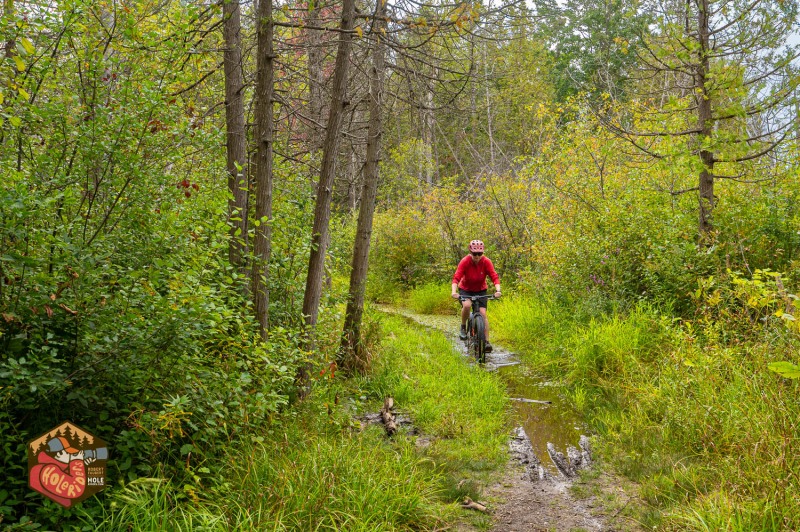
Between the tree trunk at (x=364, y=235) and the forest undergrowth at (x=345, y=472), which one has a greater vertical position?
the tree trunk at (x=364, y=235)

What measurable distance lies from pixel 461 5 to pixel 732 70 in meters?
3.97

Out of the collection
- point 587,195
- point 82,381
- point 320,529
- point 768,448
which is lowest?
point 320,529

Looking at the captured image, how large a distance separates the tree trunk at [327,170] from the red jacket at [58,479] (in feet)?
8.66

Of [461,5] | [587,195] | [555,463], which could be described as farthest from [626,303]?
[461,5]

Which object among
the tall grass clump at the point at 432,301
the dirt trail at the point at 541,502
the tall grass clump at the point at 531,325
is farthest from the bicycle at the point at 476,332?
the tall grass clump at the point at 432,301

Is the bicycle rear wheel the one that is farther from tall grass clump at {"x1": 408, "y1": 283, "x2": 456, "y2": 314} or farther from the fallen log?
tall grass clump at {"x1": 408, "y1": 283, "x2": 456, "y2": 314}

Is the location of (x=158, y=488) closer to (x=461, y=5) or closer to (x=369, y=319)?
(x=461, y=5)

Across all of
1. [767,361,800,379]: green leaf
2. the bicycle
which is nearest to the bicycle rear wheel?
the bicycle

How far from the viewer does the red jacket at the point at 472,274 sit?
28.4 ft

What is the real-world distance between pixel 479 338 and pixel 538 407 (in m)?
1.81

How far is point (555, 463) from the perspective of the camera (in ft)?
16.9

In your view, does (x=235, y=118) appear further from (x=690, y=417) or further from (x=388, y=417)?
(x=690, y=417)

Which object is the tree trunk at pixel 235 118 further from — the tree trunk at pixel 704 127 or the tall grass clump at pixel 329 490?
the tree trunk at pixel 704 127

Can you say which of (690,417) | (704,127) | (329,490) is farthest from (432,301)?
(329,490)
